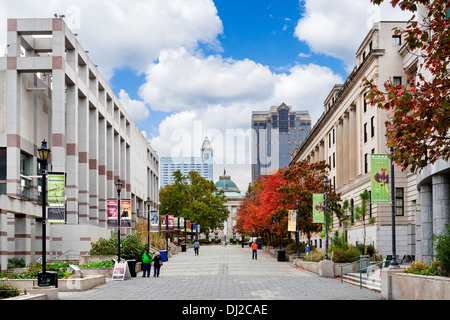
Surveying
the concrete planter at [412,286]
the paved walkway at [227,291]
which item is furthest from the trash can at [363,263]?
the concrete planter at [412,286]

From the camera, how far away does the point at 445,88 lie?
1346cm

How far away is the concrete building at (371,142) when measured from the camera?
168ft

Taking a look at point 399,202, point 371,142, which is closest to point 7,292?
point 399,202

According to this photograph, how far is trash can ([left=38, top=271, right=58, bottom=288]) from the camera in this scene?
69.1 ft

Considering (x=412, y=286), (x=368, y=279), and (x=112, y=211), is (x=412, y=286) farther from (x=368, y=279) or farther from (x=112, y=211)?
(x=112, y=211)

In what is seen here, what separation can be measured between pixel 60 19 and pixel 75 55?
425 cm

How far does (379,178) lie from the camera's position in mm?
26125

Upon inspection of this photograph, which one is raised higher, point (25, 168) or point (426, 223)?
point (25, 168)

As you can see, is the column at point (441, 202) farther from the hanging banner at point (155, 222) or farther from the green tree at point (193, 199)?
the green tree at point (193, 199)

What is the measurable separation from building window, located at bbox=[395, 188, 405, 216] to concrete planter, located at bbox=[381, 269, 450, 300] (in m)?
30.8

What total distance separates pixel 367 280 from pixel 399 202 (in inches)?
967
